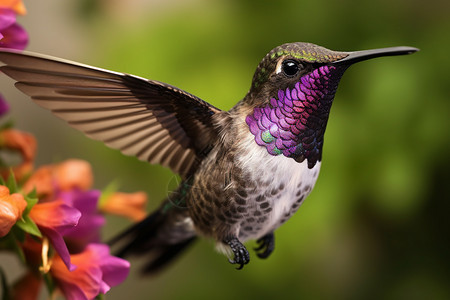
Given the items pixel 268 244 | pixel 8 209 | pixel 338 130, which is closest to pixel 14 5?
pixel 8 209

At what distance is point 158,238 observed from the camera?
1.49 feet

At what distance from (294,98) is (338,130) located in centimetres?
69

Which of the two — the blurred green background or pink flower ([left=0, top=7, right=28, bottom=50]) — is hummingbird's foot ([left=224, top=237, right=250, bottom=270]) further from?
the blurred green background

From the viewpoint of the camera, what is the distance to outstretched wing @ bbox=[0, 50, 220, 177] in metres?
0.27

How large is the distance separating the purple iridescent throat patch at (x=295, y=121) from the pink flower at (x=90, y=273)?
14 cm

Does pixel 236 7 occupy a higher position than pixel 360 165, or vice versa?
pixel 236 7

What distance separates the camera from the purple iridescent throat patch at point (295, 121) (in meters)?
0.28

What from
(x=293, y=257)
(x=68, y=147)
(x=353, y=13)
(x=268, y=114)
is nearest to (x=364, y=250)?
(x=293, y=257)

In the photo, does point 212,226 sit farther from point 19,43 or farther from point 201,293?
point 201,293

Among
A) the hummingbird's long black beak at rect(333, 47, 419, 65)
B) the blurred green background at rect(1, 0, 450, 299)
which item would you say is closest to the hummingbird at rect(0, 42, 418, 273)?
the hummingbird's long black beak at rect(333, 47, 419, 65)

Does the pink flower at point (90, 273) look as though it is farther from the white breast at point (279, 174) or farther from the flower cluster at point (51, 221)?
the white breast at point (279, 174)

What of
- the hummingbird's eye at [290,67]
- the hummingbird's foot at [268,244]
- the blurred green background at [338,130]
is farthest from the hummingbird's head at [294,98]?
the blurred green background at [338,130]

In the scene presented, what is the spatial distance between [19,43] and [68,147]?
1.23 meters

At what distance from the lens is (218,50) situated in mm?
1136
